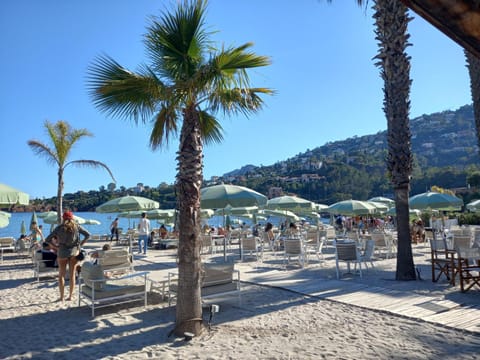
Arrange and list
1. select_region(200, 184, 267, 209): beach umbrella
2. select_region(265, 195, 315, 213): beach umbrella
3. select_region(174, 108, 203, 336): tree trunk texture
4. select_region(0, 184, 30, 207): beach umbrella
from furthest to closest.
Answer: select_region(265, 195, 315, 213): beach umbrella → select_region(200, 184, 267, 209): beach umbrella → select_region(0, 184, 30, 207): beach umbrella → select_region(174, 108, 203, 336): tree trunk texture

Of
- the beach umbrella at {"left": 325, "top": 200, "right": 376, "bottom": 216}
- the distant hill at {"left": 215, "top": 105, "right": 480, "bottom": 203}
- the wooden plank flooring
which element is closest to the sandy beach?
the wooden plank flooring

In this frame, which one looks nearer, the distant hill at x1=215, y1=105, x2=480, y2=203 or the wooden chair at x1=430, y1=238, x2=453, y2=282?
the wooden chair at x1=430, y1=238, x2=453, y2=282

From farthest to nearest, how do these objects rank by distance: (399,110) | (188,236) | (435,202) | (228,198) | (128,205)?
(128,205) < (435,202) < (228,198) < (399,110) < (188,236)

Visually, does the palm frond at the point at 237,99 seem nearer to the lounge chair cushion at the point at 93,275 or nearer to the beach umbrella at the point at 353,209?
the lounge chair cushion at the point at 93,275

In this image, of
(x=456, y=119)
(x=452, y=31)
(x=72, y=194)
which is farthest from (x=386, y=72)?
(x=456, y=119)

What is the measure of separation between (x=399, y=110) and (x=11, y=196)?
9529 millimetres

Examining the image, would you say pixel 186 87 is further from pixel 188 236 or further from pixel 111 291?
pixel 111 291

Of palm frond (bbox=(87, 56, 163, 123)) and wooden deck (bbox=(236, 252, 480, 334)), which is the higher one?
palm frond (bbox=(87, 56, 163, 123))

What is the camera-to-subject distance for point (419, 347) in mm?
4109

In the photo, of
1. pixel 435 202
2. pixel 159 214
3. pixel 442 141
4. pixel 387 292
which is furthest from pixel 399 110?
pixel 442 141

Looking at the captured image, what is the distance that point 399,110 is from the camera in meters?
8.14

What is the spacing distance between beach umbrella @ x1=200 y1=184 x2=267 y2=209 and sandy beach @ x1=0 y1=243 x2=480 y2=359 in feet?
10.7

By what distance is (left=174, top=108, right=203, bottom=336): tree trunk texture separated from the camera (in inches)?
182

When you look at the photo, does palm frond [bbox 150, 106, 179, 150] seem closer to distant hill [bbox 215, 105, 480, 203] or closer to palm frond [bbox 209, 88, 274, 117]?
palm frond [bbox 209, 88, 274, 117]
